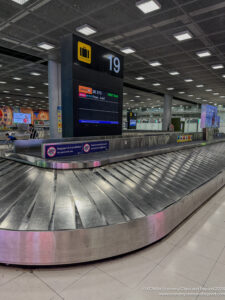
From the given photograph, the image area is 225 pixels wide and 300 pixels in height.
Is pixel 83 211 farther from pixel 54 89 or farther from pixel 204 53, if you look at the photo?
pixel 204 53

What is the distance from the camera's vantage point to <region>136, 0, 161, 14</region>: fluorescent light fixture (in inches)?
171

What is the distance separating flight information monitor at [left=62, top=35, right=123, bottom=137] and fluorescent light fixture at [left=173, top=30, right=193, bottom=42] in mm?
2209

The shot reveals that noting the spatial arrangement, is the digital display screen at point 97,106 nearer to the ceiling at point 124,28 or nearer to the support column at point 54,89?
the ceiling at point 124,28

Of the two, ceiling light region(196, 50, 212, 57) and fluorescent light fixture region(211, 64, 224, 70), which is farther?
fluorescent light fixture region(211, 64, 224, 70)

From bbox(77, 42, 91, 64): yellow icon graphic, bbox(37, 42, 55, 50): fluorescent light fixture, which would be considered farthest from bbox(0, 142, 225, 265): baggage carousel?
bbox(37, 42, 55, 50): fluorescent light fixture

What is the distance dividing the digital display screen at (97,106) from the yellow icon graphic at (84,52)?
588 mm

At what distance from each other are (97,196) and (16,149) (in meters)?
2.09

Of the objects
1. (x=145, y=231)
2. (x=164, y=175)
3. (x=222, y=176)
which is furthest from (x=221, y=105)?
(x=145, y=231)

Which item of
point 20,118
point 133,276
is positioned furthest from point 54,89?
point 20,118

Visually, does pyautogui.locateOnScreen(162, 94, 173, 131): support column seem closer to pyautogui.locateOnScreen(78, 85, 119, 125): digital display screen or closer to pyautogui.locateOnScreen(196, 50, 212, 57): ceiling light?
pyautogui.locateOnScreen(196, 50, 212, 57): ceiling light

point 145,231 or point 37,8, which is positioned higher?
point 37,8

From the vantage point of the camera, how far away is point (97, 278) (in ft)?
6.37

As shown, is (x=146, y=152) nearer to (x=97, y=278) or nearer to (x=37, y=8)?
(x=97, y=278)

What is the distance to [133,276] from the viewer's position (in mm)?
1979
